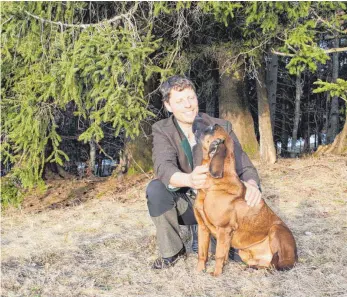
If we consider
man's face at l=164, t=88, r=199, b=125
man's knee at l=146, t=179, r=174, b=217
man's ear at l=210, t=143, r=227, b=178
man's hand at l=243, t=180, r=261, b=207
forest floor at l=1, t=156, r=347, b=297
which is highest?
man's face at l=164, t=88, r=199, b=125

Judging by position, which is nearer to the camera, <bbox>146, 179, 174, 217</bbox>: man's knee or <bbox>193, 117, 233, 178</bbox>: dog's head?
<bbox>193, 117, 233, 178</bbox>: dog's head

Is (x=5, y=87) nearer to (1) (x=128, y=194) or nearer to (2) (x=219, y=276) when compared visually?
(1) (x=128, y=194)

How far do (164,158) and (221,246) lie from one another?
34.7 inches

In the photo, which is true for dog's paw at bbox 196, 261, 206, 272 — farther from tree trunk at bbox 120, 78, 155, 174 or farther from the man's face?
tree trunk at bbox 120, 78, 155, 174

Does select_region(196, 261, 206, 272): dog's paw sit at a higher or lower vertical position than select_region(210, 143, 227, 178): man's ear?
lower

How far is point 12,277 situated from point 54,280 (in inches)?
13.3

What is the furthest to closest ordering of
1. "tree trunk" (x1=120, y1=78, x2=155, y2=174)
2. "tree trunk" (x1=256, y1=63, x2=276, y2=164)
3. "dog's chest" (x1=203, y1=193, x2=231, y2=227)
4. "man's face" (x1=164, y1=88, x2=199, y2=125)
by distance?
1. "tree trunk" (x1=120, y1=78, x2=155, y2=174)
2. "tree trunk" (x1=256, y1=63, x2=276, y2=164)
3. "man's face" (x1=164, y1=88, x2=199, y2=125)
4. "dog's chest" (x1=203, y1=193, x2=231, y2=227)

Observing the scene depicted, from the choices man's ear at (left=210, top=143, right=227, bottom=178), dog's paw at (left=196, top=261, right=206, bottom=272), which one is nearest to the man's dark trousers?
dog's paw at (left=196, top=261, right=206, bottom=272)

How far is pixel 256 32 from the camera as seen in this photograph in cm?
869

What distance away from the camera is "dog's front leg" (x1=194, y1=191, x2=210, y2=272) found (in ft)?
11.1

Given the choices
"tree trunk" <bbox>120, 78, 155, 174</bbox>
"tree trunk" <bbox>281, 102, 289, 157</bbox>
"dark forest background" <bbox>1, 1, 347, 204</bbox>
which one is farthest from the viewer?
"tree trunk" <bbox>281, 102, 289, 157</bbox>

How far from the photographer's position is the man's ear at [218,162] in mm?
3178

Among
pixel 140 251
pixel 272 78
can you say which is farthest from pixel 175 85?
pixel 272 78

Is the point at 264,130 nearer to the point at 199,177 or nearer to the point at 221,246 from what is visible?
the point at 221,246
